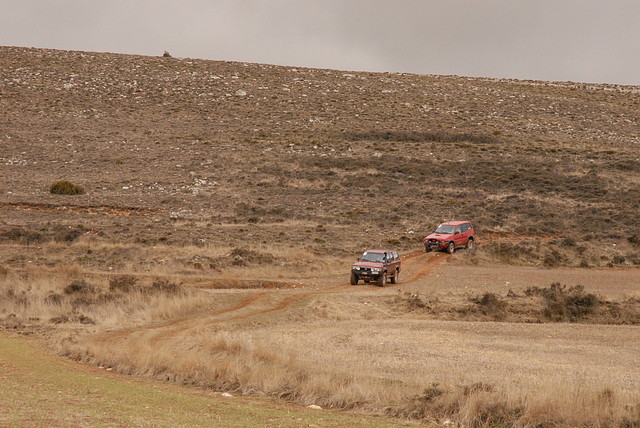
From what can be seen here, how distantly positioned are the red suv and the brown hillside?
2.70 metres

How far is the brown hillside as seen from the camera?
49219 millimetres

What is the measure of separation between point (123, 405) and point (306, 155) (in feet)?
181

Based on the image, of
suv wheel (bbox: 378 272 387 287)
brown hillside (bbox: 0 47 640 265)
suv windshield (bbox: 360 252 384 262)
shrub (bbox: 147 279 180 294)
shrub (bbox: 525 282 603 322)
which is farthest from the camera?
brown hillside (bbox: 0 47 640 265)

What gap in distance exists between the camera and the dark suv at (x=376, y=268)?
108 ft

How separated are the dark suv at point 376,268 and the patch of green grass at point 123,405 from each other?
17.1m

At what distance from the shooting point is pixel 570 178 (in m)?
63.5

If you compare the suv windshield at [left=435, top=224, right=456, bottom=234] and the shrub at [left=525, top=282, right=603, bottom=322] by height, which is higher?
the suv windshield at [left=435, top=224, right=456, bottom=234]

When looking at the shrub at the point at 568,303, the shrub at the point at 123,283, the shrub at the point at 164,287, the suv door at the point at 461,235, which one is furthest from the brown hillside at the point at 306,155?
the shrub at the point at 164,287

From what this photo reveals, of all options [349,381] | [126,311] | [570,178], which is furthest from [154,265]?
[570,178]

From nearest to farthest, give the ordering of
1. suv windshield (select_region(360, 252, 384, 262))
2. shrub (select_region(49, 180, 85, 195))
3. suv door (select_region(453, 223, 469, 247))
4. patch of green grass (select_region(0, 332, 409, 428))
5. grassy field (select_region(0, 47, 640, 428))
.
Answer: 1. patch of green grass (select_region(0, 332, 409, 428))
2. grassy field (select_region(0, 47, 640, 428))
3. suv windshield (select_region(360, 252, 384, 262))
4. suv door (select_region(453, 223, 469, 247))
5. shrub (select_region(49, 180, 85, 195))

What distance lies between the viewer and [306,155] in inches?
2653

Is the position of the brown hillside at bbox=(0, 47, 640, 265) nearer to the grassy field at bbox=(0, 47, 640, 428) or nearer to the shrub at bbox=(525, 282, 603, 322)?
the grassy field at bbox=(0, 47, 640, 428)

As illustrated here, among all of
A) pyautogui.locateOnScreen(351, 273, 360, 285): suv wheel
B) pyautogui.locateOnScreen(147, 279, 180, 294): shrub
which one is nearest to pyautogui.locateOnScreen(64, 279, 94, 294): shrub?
pyautogui.locateOnScreen(147, 279, 180, 294): shrub

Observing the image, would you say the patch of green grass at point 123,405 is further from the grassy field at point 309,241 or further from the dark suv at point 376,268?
the dark suv at point 376,268
